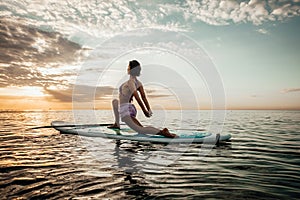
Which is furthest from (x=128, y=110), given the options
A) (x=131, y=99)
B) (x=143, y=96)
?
(x=143, y=96)

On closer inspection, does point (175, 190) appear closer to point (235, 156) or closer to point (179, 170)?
point (179, 170)

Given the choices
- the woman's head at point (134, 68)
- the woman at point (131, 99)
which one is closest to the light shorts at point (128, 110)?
the woman at point (131, 99)

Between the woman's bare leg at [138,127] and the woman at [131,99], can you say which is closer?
the woman at [131,99]

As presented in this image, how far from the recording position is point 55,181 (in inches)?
164

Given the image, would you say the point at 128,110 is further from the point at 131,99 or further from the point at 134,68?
the point at 134,68

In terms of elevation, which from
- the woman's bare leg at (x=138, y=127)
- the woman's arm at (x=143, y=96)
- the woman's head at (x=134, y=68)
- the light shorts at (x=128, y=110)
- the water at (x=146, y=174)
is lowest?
the water at (x=146, y=174)

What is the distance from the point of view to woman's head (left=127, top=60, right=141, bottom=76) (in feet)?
26.3

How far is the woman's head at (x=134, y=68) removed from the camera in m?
8.02

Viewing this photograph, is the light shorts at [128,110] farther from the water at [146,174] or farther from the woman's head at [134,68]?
the water at [146,174]

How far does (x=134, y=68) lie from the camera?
26.3 feet

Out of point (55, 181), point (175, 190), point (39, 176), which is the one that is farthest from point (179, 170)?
point (39, 176)

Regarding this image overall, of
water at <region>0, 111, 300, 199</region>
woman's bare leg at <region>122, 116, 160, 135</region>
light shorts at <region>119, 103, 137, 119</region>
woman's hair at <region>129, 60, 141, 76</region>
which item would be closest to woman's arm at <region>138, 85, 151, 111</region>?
woman's hair at <region>129, 60, 141, 76</region>

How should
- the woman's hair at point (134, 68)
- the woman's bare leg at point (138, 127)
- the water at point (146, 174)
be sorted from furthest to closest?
the woman's bare leg at point (138, 127), the woman's hair at point (134, 68), the water at point (146, 174)

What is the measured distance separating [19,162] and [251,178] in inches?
213
